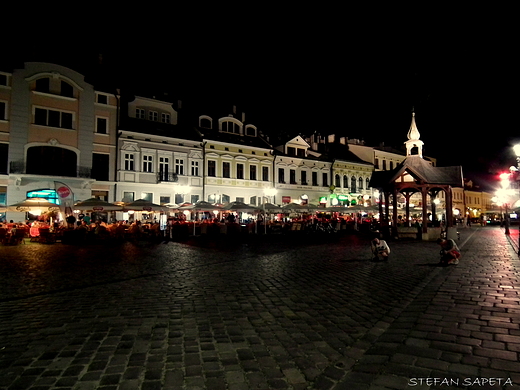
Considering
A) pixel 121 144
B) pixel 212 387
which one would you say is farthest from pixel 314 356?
pixel 121 144

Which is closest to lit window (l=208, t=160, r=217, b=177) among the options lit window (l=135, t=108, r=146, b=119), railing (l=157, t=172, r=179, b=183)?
railing (l=157, t=172, r=179, b=183)

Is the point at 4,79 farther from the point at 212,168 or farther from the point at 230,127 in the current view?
the point at 230,127

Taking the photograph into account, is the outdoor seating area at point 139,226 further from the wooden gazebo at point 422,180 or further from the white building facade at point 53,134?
the wooden gazebo at point 422,180

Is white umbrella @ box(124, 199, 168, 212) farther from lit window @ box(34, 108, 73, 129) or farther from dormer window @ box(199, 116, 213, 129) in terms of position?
dormer window @ box(199, 116, 213, 129)

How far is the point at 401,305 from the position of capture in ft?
22.0

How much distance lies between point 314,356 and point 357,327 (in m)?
1.37

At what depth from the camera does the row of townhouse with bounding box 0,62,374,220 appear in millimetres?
27766

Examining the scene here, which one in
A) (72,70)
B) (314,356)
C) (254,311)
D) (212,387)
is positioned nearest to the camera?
(212,387)

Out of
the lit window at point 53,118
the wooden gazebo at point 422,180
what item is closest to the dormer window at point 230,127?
the lit window at point 53,118

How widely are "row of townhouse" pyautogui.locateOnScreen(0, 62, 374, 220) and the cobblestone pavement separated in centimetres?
2120

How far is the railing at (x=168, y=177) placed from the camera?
111 feet

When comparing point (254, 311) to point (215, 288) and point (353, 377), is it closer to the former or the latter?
point (215, 288)

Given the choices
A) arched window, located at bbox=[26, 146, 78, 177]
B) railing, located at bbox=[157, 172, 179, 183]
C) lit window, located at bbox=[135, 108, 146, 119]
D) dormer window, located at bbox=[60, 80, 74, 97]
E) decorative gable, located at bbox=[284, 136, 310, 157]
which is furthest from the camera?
decorative gable, located at bbox=[284, 136, 310, 157]

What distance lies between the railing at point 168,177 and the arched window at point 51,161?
705 centimetres
